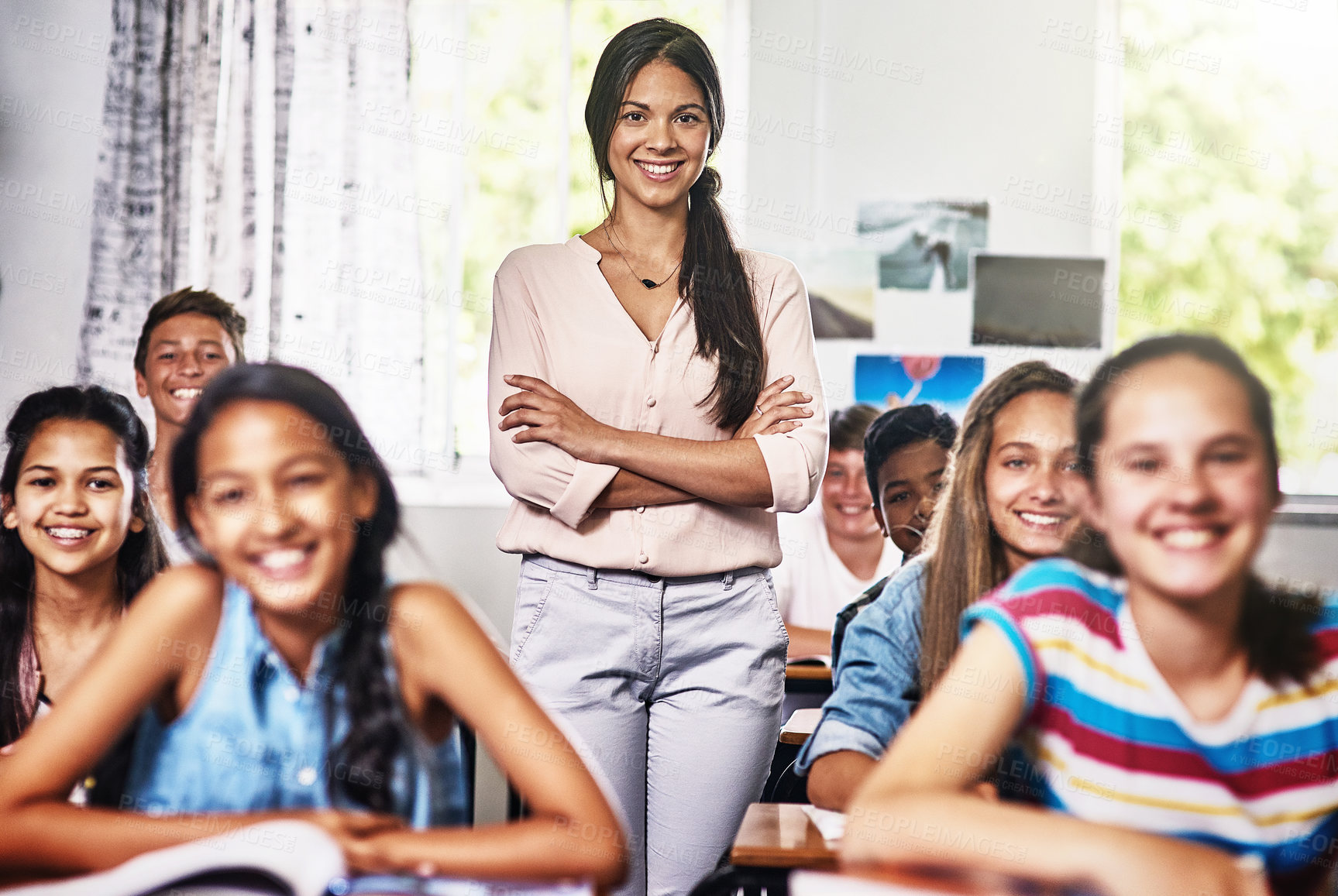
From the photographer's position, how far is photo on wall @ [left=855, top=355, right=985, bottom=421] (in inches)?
149

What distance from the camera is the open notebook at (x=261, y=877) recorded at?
3.71 feet

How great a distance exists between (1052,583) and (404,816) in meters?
0.70

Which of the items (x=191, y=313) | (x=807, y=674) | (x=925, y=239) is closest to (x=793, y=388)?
(x=191, y=313)

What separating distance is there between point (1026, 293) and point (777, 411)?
103 inches

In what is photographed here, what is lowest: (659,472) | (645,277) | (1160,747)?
(1160,747)

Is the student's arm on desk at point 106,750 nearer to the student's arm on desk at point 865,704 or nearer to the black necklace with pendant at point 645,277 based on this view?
the student's arm on desk at point 865,704

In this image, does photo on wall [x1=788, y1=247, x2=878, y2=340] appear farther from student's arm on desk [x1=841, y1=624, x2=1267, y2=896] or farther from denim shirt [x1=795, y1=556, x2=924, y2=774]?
student's arm on desk [x1=841, y1=624, x2=1267, y2=896]

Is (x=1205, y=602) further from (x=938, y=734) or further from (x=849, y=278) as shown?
(x=849, y=278)

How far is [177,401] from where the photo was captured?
1341 mm

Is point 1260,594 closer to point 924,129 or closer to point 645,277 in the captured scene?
point 645,277

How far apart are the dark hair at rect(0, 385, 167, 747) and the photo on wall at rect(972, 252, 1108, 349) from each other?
2717mm

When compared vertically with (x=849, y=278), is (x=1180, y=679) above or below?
below

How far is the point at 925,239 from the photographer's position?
164 inches

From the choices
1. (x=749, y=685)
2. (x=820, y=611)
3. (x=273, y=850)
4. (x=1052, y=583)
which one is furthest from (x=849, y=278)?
(x=273, y=850)
